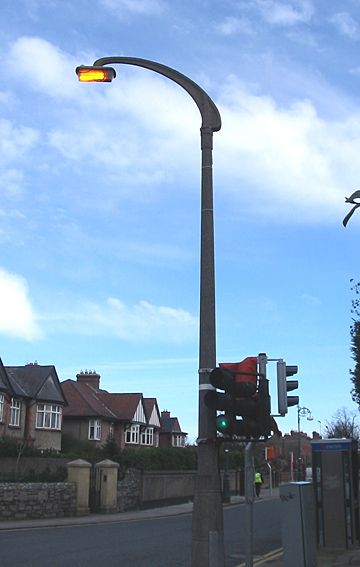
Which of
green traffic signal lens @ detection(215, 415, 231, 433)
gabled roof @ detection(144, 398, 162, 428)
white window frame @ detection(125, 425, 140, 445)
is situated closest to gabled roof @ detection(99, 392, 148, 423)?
white window frame @ detection(125, 425, 140, 445)

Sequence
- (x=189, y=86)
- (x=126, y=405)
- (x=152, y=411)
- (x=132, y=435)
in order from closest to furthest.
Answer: (x=189, y=86) < (x=126, y=405) < (x=132, y=435) < (x=152, y=411)

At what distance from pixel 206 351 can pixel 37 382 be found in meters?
39.0

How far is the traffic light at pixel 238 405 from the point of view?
7133mm

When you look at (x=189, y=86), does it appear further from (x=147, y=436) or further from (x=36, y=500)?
(x=147, y=436)

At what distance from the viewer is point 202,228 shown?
27.0 ft

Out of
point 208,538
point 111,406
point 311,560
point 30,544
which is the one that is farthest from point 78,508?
point 111,406

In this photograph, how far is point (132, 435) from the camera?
57375 mm

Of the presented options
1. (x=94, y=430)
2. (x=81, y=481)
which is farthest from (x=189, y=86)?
(x=94, y=430)

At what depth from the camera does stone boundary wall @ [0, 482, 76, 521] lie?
71.5 feet

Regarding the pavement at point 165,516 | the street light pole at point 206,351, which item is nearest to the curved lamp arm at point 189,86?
the street light pole at point 206,351

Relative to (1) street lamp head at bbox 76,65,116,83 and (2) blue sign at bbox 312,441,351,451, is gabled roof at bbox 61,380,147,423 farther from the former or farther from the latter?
(1) street lamp head at bbox 76,65,116,83

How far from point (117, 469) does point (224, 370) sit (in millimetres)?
21521

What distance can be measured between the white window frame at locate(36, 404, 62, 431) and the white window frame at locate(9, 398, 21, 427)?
197 cm

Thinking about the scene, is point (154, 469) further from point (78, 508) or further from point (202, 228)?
point (202, 228)
